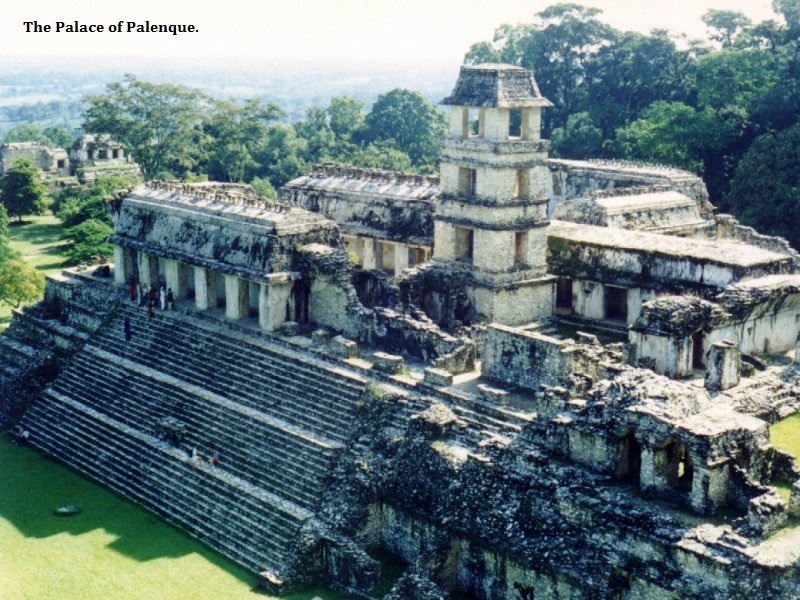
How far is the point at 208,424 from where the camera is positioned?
72.3 ft

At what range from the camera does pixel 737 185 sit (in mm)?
37094

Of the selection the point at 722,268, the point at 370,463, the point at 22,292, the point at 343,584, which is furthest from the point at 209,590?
the point at 22,292

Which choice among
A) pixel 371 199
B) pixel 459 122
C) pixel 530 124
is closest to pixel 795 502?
pixel 530 124

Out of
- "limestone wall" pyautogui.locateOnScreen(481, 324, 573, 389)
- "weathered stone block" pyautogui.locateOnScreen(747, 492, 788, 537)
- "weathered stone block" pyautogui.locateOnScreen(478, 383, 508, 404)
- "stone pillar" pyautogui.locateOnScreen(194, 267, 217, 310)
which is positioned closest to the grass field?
"stone pillar" pyautogui.locateOnScreen(194, 267, 217, 310)

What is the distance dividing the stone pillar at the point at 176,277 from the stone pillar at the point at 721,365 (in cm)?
1345

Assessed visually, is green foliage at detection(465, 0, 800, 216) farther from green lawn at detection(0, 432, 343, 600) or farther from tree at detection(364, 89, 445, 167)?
green lawn at detection(0, 432, 343, 600)

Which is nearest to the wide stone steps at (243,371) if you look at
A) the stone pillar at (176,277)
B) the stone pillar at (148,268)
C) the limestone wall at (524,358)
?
the stone pillar at (176,277)

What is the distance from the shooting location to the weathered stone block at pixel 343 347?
2206 centimetres

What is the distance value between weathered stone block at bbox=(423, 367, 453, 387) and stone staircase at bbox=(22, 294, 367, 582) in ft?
4.42

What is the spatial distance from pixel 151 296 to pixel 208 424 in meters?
6.13

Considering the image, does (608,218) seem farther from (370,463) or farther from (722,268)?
(370,463)

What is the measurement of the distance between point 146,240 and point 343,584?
1310 cm

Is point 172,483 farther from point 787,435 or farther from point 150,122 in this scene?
point 150,122

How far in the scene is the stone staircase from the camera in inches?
766
